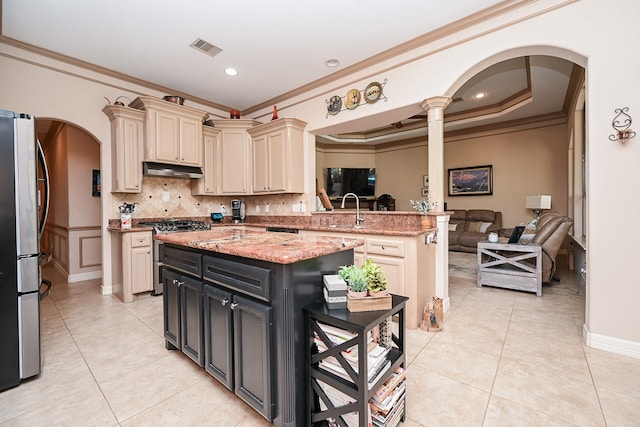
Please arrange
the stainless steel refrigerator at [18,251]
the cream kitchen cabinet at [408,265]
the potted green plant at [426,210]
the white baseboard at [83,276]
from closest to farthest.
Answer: the stainless steel refrigerator at [18,251], the cream kitchen cabinet at [408,265], the potted green plant at [426,210], the white baseboard at [83,276]

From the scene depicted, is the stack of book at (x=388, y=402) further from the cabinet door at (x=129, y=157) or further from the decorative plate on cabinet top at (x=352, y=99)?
the cabinet door at (x=129, y=157)

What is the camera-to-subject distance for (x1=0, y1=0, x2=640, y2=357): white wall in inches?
83.9

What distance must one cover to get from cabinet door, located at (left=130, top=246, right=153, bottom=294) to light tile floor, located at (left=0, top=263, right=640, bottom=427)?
0.64m

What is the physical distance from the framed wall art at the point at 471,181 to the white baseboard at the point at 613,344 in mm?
5114

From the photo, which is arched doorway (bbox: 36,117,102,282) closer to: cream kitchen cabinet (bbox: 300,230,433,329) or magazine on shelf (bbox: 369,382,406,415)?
cream kitchen cabinet (bbox: 300,230,433,329)

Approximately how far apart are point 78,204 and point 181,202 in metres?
1.72

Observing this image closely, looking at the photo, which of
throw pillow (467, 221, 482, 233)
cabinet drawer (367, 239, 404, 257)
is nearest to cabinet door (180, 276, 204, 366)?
cabinet drawer (367, 239, 404, 257)

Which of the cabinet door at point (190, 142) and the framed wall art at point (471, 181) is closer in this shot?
the cabinet door at point (190, 142)

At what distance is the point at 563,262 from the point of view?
18.1ft

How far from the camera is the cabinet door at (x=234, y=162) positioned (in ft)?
15.5

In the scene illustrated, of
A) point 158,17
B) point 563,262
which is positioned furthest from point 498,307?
point 158,17

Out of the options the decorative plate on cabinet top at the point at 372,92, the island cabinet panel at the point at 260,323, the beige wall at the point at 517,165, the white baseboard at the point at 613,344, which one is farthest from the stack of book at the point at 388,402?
the beige wall at the point at 517,165

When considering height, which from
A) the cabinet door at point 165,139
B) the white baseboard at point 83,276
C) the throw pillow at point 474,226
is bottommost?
the white baseboard at point 83,276

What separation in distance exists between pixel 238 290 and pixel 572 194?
5.70 metres
